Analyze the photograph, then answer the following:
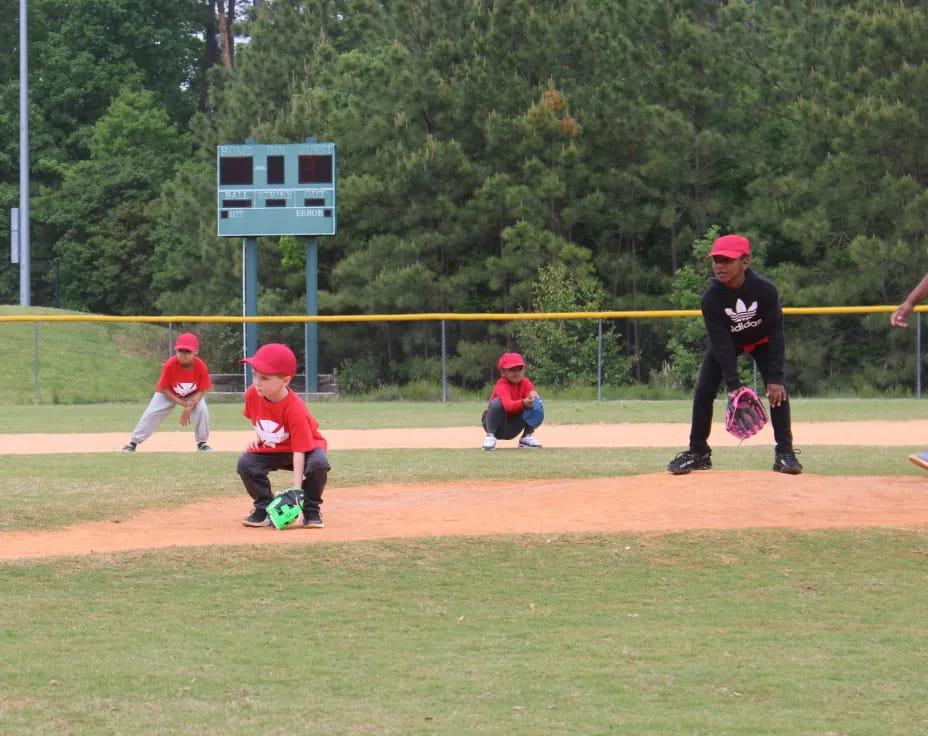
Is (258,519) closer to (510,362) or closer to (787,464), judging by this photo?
(787,464)

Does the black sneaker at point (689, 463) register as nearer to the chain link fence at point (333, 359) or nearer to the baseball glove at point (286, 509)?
the baseball glove at point (286, 509)

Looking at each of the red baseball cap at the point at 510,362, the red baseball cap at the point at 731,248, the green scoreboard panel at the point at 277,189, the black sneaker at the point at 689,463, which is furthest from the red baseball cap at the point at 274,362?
the green scoreboard panel at the point at 277,189

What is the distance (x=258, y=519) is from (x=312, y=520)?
0.35 m

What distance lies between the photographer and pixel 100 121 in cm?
5109

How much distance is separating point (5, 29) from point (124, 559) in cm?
5376

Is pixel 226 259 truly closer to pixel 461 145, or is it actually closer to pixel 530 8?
pixel 461 145

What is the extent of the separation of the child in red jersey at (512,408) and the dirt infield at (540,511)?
11.5 feet

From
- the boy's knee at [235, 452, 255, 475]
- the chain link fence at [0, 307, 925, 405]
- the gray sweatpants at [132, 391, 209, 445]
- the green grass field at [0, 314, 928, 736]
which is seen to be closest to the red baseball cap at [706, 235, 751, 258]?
the green grass field at [0, 314, 928, 736]

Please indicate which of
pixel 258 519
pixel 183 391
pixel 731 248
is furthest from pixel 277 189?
pixel 258 519

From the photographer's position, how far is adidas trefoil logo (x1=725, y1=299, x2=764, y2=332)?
8.95 metres

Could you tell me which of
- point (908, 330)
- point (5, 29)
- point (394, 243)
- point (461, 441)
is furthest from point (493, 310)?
point (5, 29)

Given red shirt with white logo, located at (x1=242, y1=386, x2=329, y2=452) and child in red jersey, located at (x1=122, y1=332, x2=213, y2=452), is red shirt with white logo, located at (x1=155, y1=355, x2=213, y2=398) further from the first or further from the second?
red shirt with white logo, located at (x1=242, y1=386, x2=329, y2=452)

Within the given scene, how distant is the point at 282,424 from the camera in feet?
25.3

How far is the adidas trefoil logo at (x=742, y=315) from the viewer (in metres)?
8.95
